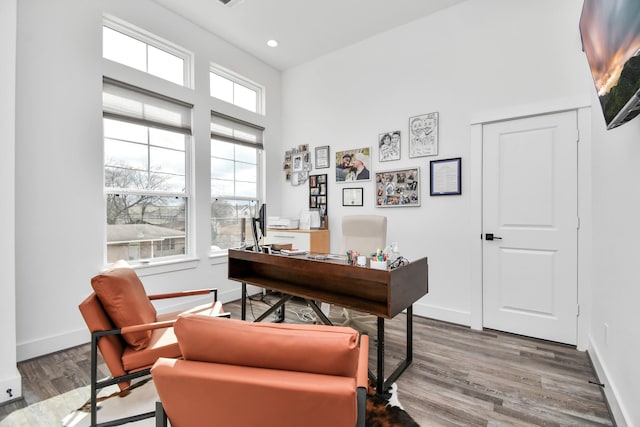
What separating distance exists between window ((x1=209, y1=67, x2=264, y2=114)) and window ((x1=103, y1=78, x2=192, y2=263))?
0.69m

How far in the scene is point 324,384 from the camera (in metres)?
0.84

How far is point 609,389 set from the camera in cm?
185

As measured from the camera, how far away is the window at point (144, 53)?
10.1 feet

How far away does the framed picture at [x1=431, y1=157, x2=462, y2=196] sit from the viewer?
10.7 ft

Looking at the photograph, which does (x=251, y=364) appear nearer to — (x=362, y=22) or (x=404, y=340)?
(x=404, y=340)

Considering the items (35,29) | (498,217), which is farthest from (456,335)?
(35,29)

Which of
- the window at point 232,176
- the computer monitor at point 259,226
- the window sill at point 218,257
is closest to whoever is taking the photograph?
the computer monitor at point 259,226

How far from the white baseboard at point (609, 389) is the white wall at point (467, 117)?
0.01m

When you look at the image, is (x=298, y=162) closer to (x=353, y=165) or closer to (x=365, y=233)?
(x=353, y=165)

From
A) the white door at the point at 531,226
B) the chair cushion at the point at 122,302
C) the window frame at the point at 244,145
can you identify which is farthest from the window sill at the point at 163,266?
the white door at the point at 531,226

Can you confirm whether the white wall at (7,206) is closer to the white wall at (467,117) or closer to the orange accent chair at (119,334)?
the orange accent chair at (119,334)

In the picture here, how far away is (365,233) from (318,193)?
4.86 feet

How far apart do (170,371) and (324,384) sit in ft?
1.57

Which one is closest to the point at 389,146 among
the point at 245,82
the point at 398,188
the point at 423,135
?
the point at 423,135
